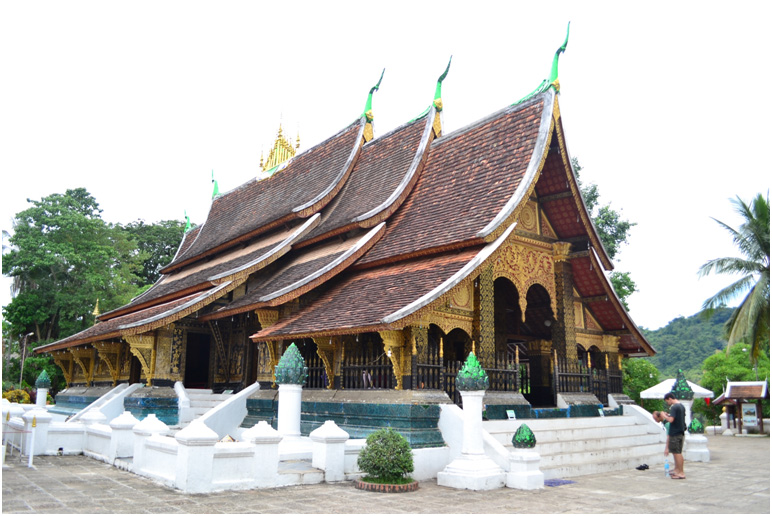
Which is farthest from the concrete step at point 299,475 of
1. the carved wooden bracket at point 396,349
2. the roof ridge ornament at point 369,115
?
the roof ridge ornament at point 369,115

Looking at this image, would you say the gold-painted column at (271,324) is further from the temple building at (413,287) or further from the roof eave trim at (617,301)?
the roof eave trim at (617,301)

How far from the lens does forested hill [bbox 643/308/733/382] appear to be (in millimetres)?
55616

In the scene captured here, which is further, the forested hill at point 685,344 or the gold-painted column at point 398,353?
the forested hill at point 685,344

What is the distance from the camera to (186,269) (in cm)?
1925

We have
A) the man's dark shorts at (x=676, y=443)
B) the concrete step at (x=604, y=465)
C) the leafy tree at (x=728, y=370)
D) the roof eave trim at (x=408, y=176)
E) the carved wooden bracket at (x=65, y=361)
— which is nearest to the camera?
the man's dark shorts at (x=676, y=443)

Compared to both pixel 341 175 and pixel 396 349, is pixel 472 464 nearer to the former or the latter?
pixel 396 349

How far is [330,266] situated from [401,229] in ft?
5.43

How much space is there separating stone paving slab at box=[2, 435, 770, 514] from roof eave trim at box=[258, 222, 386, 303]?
142 inches

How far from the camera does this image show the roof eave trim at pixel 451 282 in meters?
8.55

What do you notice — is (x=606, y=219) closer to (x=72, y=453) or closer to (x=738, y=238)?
(x=738, y=238)

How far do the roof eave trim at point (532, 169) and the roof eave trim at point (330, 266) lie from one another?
2668 millimetres

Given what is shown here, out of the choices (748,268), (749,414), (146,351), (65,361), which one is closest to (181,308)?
(146,351)

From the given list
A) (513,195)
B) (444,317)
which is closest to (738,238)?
(513,195)

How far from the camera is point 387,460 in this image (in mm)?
7531
